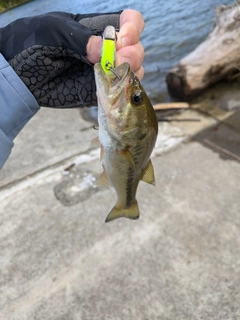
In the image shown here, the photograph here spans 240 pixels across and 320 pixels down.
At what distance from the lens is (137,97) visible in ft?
4.14

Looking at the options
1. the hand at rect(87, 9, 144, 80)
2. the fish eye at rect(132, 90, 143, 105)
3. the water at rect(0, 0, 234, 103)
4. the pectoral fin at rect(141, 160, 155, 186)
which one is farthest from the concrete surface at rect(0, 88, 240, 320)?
the water at rect(0, 0, 234, 103)

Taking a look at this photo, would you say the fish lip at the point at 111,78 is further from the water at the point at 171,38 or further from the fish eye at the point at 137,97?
the water at the point at 171,38

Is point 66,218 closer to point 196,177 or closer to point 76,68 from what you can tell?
point 196,177

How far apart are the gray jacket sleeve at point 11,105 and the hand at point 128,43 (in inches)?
13.3

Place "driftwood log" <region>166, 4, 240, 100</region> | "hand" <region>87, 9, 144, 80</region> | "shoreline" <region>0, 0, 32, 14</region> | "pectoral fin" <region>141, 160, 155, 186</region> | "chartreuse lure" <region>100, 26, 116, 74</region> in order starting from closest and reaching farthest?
"chartreuse lure" <region>100, 26, 116, 74</region>
"hand" <region>87, 9, 144, 80</region>
"pectoral fin" <region>141, 160, 155, 186</region>
"shoreline" <region>0, 0, 32, 14</region>
"driftwood log" <region>166, 4, 240, 100</region>

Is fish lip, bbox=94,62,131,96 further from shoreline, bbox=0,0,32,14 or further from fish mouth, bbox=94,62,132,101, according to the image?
shoreline, bbox=0,0,32,14

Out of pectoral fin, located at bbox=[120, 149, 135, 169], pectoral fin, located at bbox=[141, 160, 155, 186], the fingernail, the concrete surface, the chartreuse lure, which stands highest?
the chartreuse lure

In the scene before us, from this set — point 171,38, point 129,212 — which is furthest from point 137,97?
point 171,38

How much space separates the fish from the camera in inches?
46.9

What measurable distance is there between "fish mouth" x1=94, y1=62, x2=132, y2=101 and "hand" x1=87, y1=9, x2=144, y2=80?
46mm

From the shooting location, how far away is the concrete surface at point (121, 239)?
2467 millimetres

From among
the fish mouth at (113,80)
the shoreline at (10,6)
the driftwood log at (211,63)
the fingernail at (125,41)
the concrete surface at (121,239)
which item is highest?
the shoreline at (10,6)

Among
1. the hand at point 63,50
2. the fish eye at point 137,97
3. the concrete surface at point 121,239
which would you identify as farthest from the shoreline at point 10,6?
the concrete surface at point 121,239

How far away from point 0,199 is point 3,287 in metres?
0.94
